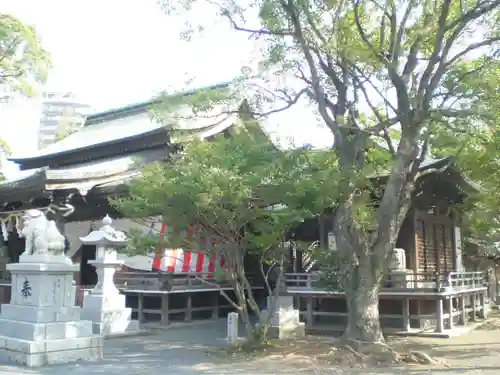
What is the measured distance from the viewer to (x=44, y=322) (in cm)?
1045

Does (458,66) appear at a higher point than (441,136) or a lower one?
higher

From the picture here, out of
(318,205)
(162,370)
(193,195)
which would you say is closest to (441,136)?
(318,205)

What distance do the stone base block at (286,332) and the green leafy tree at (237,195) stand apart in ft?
5.64

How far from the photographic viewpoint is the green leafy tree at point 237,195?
35.5ft

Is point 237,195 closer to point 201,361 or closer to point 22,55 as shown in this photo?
point 201,361

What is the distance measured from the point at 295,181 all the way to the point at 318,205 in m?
0.66

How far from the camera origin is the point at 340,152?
39.4ft

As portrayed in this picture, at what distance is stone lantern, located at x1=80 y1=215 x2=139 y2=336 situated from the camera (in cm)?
1480

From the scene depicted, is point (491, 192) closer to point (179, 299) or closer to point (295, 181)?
point (295, 181)

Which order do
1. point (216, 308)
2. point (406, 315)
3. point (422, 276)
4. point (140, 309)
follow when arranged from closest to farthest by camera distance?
1. point (406, 315)
2. point (422, 276)
3. point (140, 309)
4. point (216, 308)

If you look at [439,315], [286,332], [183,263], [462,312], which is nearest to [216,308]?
[183,263]

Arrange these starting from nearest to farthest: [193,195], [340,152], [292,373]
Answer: [292,373], [193,195], [340,152]

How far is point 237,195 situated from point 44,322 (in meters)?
4.36

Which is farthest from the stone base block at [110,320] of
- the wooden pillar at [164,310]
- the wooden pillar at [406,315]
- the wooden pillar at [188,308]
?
the wooden pillar at [406,315]
